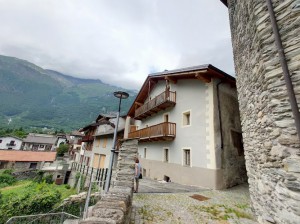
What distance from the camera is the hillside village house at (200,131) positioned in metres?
9.02

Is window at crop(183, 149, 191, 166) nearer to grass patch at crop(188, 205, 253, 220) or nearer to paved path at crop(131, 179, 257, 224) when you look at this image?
paved path at crop(131, 179, 257, 224)

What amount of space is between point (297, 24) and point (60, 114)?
520 ft

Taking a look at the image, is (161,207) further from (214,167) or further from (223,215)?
(214,167)

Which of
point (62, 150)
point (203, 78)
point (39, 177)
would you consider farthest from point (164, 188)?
point (62, 150)

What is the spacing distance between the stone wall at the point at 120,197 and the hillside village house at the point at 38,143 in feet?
204

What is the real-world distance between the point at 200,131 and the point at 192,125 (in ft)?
2.48

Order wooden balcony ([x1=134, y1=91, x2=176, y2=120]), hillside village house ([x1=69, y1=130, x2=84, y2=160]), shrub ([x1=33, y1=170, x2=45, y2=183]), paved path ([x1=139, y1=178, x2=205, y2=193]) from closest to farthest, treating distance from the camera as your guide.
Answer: paved path ([x1=139, y1=178, x2=205, y2=193]) → wooden balcony ([x1=134, y1=91, x2=176, y2=120]) → shrub ([x1=33, y1=170, x2=45, y2=183]) → hillside village house ([x1=69, y1=130, x2=84, y2=160])

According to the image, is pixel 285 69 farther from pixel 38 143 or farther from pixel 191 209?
pixel 38 143

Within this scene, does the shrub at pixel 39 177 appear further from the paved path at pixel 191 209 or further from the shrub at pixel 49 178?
the paved path at pixel 191 209

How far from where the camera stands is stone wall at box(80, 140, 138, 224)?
244 centimetres

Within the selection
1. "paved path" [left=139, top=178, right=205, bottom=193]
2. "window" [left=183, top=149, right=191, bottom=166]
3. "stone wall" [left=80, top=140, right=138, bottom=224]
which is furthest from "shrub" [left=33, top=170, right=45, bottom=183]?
"stone wall" [left=80, top=140, right=138, bottom=224]

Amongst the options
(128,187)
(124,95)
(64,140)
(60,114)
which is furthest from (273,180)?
(60,114)

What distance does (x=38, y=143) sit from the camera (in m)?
55.7

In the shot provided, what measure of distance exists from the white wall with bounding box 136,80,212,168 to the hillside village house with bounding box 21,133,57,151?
57.3 meters
